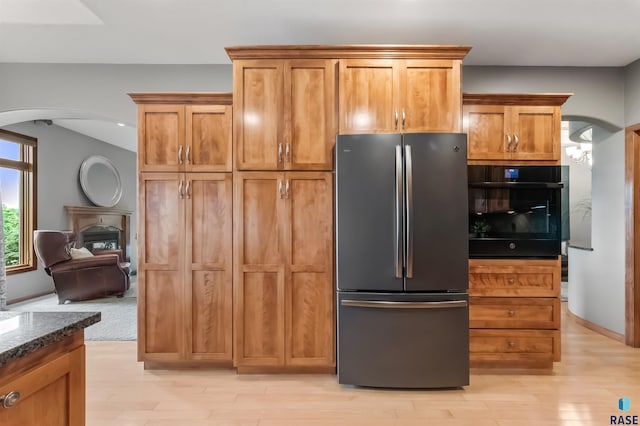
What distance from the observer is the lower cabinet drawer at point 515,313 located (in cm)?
291

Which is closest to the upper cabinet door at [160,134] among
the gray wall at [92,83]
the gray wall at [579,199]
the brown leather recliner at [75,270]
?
the gray wall at [92,83]

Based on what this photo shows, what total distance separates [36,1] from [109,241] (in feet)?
18.9

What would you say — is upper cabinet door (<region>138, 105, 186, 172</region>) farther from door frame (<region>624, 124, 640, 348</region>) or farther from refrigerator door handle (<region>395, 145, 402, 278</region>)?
door frame (<region>624, 124, 640, 348</region>)

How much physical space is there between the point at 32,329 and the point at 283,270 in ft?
6.00

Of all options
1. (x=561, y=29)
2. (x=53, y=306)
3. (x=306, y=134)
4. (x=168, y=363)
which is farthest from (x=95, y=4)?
(x=53, y=306)

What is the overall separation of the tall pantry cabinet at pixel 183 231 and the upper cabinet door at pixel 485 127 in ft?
6.48

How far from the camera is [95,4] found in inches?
105

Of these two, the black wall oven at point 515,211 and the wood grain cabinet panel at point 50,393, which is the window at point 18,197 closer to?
the wood grain cabinet panel at point 50,393

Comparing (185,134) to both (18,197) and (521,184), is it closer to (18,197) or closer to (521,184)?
(521,184)

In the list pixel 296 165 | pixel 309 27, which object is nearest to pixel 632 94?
pixel 309 27

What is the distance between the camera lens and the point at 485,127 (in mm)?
3014

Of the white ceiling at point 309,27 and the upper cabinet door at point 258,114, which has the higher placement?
the white ceiling at point 309,27

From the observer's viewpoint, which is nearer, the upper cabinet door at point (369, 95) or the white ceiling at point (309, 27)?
the white ceiling at point (309, 27)

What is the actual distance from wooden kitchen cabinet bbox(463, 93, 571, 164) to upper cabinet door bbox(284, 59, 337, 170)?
114 cm
